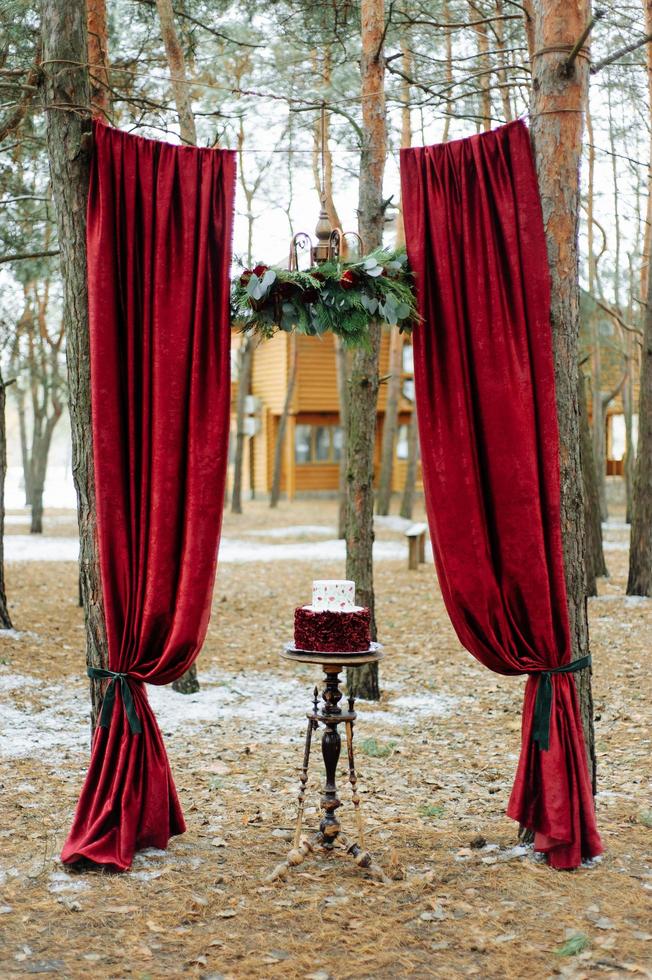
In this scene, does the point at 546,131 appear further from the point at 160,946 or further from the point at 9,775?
the point at 9,775

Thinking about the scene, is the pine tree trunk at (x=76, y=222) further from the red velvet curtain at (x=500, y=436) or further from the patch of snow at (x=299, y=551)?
the patch of snow at (x=299, y=551)

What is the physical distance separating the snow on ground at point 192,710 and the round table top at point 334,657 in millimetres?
2554

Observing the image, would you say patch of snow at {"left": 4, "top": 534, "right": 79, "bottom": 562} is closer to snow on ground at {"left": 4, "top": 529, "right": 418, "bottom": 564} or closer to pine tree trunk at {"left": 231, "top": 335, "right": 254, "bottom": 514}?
snow on ground at {"left": 4, "top": 529, "right": 418, "bottom": 564}

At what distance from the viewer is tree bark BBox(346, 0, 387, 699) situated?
7480 mm

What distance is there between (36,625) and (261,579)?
4310mm

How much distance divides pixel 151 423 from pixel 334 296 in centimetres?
106

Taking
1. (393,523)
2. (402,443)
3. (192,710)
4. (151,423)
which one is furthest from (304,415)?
(151,423)

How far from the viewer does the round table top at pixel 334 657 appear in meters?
4.24

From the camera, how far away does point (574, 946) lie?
3.57m

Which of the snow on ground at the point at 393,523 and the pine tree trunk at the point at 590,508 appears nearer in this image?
the pine tree trunk at the point at 590,508

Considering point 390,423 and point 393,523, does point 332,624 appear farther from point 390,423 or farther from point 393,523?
point 393,523

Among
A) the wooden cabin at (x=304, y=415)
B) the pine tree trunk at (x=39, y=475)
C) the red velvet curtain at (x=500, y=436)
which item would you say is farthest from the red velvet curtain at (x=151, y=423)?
the wooden cabin at (x=304, y=415)

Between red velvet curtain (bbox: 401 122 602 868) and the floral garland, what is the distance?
0.56 ft

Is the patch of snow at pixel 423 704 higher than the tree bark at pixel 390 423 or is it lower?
lower
